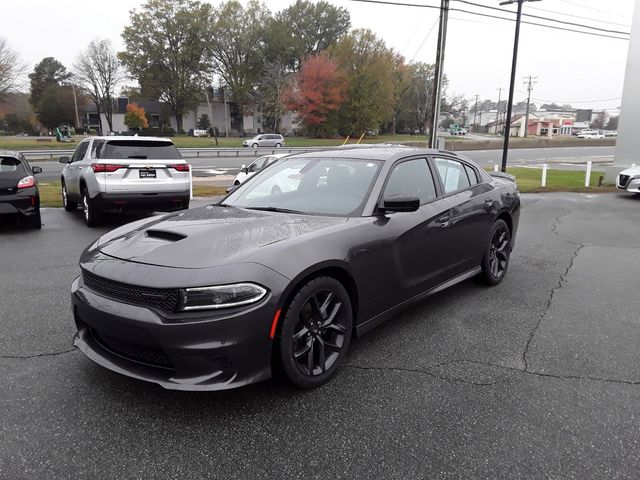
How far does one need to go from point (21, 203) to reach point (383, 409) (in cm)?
753

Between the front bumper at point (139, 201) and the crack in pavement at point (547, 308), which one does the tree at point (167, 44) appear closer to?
the front bumper at point (139, 201)

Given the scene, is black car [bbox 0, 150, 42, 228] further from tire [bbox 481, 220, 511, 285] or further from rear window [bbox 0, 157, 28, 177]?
tire [bbox 481, 220, 511, 285]

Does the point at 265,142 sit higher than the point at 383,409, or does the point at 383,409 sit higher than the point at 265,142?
the point at 265,142

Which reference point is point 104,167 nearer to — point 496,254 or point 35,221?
point 35,221

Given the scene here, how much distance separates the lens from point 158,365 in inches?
107

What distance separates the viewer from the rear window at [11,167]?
8016 millimetres

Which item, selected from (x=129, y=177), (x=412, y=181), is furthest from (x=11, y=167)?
(x=412, y=181)

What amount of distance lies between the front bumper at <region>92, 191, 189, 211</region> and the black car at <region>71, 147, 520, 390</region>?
477cm

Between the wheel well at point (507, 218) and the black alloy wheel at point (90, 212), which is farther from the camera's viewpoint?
the black alloy wheel at point (90, 212)

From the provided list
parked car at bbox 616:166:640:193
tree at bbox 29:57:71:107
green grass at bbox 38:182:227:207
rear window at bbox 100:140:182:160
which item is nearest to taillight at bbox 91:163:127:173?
rear window at bbox 100:140:182:160

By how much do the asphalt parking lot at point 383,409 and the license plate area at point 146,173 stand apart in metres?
4.20

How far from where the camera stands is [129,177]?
8594mm

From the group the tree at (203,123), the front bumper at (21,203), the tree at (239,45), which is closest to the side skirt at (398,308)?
the front bumper at (21,203)

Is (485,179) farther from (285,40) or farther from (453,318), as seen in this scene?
(285,40)
